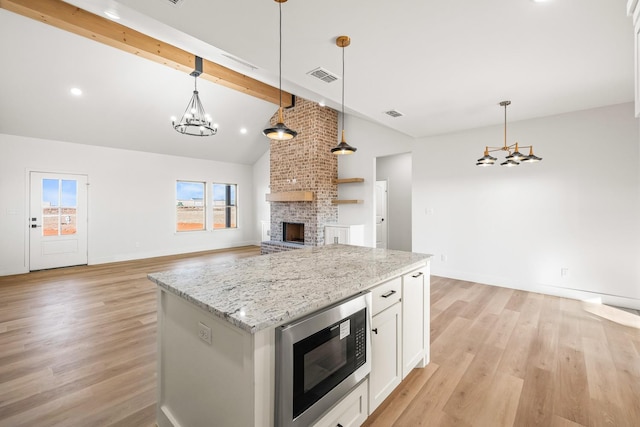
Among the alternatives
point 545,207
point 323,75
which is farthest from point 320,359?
point 545,207

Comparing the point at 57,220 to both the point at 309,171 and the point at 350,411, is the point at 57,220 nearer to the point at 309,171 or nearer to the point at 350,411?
the point at 309,171

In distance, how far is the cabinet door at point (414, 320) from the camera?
2.03 meters

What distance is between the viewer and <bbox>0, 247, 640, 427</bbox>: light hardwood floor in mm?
1805

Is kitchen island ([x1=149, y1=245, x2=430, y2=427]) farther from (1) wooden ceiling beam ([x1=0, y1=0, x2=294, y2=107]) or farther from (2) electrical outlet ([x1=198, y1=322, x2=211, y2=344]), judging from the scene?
(1) wooden ceiling beam ([x1=0, y1=0, x2=294, y2=107])

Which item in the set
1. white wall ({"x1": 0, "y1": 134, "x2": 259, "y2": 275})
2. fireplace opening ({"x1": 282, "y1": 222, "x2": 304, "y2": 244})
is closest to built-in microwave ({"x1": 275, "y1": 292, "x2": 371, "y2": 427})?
fireplace opening ({"x1": 282, "y1": 222, "x2": 304, "y2": 244})

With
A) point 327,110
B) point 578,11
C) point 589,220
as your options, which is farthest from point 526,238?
point 327,110

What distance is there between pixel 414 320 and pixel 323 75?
2.44m

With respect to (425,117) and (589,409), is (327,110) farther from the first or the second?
(589,409)

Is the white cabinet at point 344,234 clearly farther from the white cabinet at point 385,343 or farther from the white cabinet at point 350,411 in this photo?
the white cabinet at point 350,411

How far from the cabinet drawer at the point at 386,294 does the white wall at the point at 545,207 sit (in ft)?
11.7

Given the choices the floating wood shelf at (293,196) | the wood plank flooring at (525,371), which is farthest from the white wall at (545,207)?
the floating wood shelf at (293,196)

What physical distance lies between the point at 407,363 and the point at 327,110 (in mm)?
5807

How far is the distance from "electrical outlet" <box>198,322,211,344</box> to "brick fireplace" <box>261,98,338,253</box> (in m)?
5.05

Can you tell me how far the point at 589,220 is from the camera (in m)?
3.85
